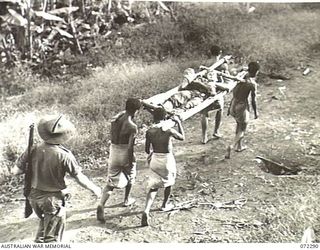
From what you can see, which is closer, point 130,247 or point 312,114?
point 130,247

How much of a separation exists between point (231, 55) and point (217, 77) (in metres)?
0.09

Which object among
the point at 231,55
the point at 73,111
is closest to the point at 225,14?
the point at 231,55

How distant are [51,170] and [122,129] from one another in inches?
10.1

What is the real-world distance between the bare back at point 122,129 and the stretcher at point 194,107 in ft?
0.27

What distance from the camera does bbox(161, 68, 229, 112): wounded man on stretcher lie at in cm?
198

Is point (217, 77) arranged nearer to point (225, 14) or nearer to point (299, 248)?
point (225, 14)

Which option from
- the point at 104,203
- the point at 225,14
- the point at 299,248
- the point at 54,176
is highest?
the point at 225,14

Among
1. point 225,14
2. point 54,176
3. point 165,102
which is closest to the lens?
point 54,176

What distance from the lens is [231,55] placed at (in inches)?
85.1

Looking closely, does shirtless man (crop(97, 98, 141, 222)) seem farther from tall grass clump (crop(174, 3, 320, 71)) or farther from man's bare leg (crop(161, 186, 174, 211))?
tall grass clump (crop(174, 3, 320, 71))

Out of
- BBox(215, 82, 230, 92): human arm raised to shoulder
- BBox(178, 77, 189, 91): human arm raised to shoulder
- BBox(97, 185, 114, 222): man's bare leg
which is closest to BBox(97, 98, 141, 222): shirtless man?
BBox(97, 185, 114, 222): man's bare leg

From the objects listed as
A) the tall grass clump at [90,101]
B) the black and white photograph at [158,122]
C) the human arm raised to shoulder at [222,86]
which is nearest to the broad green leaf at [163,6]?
the black and white photograph at [158,122]

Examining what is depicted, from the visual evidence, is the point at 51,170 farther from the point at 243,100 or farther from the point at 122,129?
the point at 243,100

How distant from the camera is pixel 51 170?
1.68 metres
